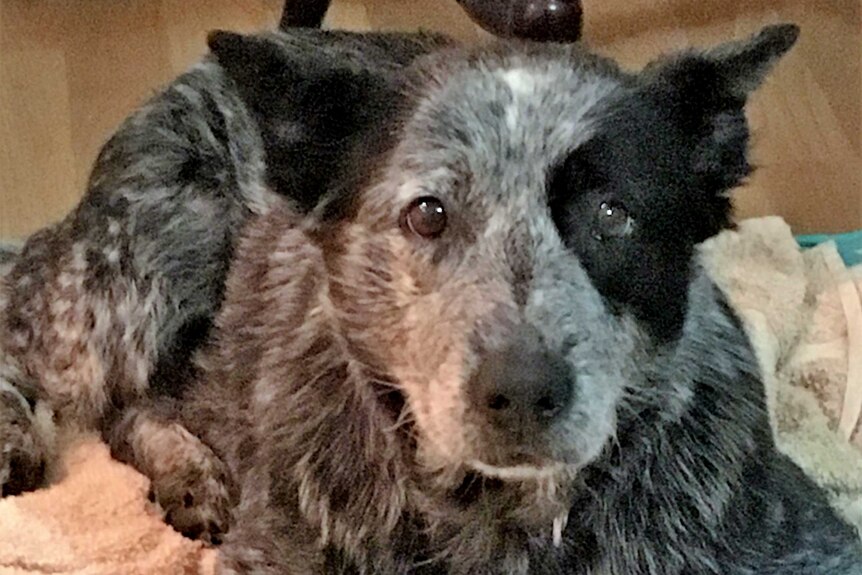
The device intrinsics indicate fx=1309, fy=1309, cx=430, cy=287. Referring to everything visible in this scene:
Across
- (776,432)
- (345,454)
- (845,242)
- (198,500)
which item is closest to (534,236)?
(345,454)

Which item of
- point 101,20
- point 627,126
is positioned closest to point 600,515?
point 627,126

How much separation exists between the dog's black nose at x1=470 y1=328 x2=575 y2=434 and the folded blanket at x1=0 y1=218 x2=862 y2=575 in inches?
31.9

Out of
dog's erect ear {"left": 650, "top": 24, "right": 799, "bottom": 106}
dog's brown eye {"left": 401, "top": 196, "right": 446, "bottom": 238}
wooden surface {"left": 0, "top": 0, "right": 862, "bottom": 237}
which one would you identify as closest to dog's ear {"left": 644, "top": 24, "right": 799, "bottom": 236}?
dog's erect ear {"left": 650, "top": 24, "right": 799, "bottom": 106}

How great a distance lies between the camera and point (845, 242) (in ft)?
9.43

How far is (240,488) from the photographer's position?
211 centimetres

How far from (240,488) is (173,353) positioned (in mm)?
349

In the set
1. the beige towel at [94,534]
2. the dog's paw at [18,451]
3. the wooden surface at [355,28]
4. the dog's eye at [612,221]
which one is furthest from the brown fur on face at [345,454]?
the wooden surface at [355,28]

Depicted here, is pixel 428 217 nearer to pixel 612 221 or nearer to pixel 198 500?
pixel 612 221

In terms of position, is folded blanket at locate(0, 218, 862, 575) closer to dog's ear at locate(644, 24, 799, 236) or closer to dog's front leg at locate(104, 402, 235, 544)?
dog's front leg at locate(104, 402, 235, 544)

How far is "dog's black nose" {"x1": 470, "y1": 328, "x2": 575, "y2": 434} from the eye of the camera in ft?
4.61

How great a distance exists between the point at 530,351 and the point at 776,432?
3.63ft

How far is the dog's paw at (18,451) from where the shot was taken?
2.19 meters

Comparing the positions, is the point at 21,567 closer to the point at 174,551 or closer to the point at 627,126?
the point at 174,551

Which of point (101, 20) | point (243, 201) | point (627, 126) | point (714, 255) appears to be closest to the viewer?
point (627, 126)
